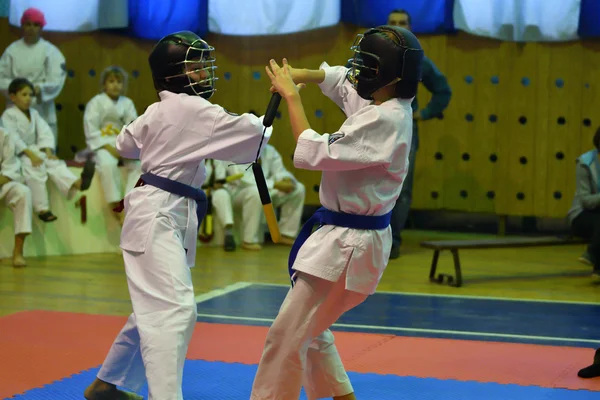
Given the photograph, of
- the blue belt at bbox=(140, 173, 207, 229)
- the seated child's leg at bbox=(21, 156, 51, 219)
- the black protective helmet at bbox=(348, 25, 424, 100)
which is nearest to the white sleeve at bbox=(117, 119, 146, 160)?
the blue belt at bbox=(140, 173, 207, 229)

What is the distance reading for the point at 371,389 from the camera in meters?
3.72

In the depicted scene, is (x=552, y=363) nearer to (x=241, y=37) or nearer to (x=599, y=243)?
(x=599, y=243)

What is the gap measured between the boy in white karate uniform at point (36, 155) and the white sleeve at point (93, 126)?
0.41m

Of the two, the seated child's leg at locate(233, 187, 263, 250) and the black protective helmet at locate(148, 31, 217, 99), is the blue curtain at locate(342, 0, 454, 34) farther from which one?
the black protective helmet at locate(148, 31, 217, 99)

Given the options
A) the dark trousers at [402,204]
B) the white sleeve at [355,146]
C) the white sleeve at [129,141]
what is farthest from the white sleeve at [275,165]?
the white sleeve at [355,146]

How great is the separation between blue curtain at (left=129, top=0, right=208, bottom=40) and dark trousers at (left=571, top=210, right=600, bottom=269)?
4.52 m

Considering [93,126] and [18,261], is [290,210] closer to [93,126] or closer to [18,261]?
[93,126]

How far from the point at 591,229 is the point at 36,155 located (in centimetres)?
435

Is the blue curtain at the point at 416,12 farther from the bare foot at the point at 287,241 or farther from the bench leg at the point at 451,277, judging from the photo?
the bench leg at the point at 451,277

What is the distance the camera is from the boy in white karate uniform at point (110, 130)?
7.75 meters

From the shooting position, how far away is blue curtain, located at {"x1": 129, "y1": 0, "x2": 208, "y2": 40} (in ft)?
30.6

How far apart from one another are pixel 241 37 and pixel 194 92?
620 centimetres

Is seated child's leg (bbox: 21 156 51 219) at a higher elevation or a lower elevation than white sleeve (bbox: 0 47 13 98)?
lower

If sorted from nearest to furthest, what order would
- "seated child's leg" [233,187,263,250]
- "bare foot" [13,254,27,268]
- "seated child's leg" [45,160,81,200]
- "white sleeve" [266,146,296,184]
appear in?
"bare foot" [13,254,27,268], "seated child's leg" [45,160,81,200], "seated child's leg" [233,187,263,250], "white sleeve" [266,146,296,184]
